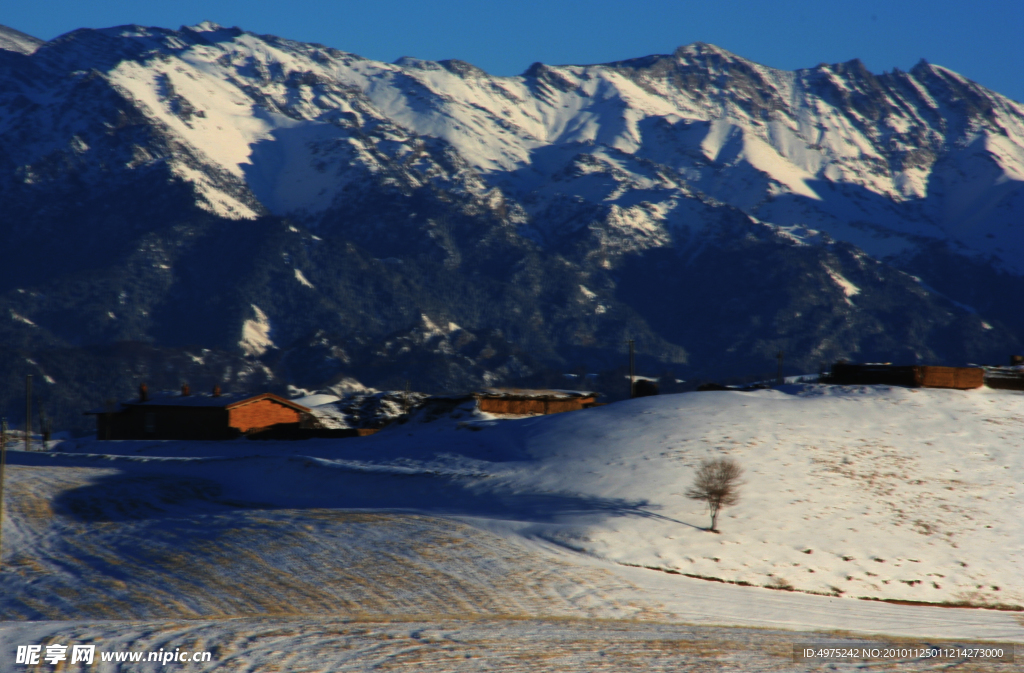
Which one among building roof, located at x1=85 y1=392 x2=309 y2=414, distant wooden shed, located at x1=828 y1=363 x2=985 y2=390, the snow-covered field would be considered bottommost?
the snow-covered field

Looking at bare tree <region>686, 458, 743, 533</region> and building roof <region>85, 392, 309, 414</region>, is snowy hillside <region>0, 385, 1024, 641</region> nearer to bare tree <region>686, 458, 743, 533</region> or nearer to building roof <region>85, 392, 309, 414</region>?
bare tree <region>686, 458, 743, 533</region>

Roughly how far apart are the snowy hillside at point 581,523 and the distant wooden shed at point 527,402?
41.7 ft

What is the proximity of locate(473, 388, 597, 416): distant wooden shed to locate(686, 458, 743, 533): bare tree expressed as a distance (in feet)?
99.5

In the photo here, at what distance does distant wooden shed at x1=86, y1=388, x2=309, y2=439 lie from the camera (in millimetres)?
83375

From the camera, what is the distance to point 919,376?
6425 centimetres

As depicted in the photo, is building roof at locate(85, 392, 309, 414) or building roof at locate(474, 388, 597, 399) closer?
building roof at locate(474, 388, 597, 399)

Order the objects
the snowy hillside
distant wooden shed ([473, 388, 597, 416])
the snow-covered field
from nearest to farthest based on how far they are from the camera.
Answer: the snow-covered field
the snowy hillside
distant wooden shed ([473, 388, 597, 416])

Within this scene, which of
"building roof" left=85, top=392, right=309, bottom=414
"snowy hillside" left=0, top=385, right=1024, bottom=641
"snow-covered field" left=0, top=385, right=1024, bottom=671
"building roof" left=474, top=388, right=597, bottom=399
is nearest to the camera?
"snow-covered field" left=0, top=385, right=1024, bottom=671

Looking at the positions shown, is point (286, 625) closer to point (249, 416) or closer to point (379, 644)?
point (379, 644)

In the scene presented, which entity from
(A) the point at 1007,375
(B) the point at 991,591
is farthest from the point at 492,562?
(A) the point at 1007,375

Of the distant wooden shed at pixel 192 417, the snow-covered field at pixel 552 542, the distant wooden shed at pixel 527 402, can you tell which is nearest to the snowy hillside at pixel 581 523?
the snow-covered field at pixel 552 542

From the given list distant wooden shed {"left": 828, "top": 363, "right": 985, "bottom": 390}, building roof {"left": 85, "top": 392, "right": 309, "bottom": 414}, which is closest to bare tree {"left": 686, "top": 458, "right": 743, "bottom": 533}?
distant wooden shed {"left": 828, "top": 363, "right": 985, "bottom": 390}

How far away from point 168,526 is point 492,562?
1434cm

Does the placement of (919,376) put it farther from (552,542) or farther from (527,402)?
(552,542)
